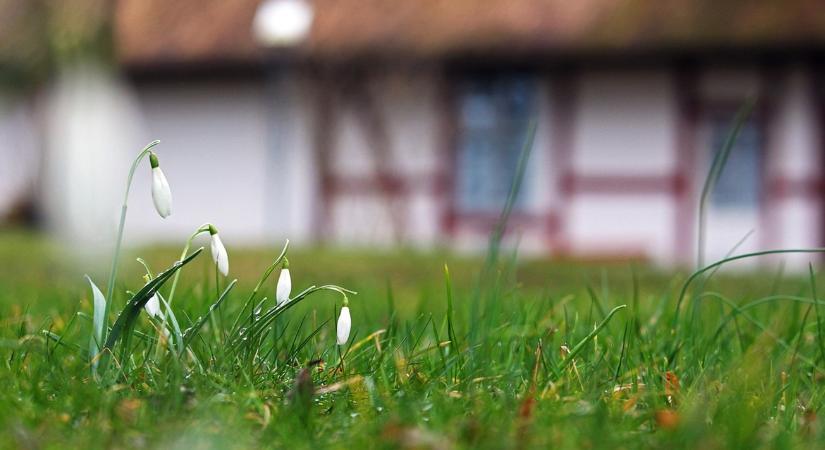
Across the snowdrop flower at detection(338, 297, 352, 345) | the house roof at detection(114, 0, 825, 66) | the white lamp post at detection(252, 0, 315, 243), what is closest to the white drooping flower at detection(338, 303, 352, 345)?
the snowdrop flower at detection(338, 297, 352, 345)

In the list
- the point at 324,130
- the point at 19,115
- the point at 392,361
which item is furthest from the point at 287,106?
the point at 392,361

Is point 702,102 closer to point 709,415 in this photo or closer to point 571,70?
point 571,70

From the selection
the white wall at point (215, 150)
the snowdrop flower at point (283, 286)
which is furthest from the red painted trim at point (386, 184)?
the snowdrop flower at point (283, 286)

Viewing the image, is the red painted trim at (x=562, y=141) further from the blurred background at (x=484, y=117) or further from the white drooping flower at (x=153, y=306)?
the white drooping flower at (x=153, y=306)

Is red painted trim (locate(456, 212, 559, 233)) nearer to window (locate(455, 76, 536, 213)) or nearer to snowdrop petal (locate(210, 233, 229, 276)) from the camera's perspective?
window (locate(455, 76, 536, 213))

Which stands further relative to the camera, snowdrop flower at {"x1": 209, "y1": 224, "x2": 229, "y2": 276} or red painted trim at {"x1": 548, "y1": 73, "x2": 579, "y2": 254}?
red painted trim at {"x1": 548, "y1": 73, "x2": 579, "y2": 254}

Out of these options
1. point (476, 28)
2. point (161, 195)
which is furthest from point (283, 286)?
point (476, 28)
